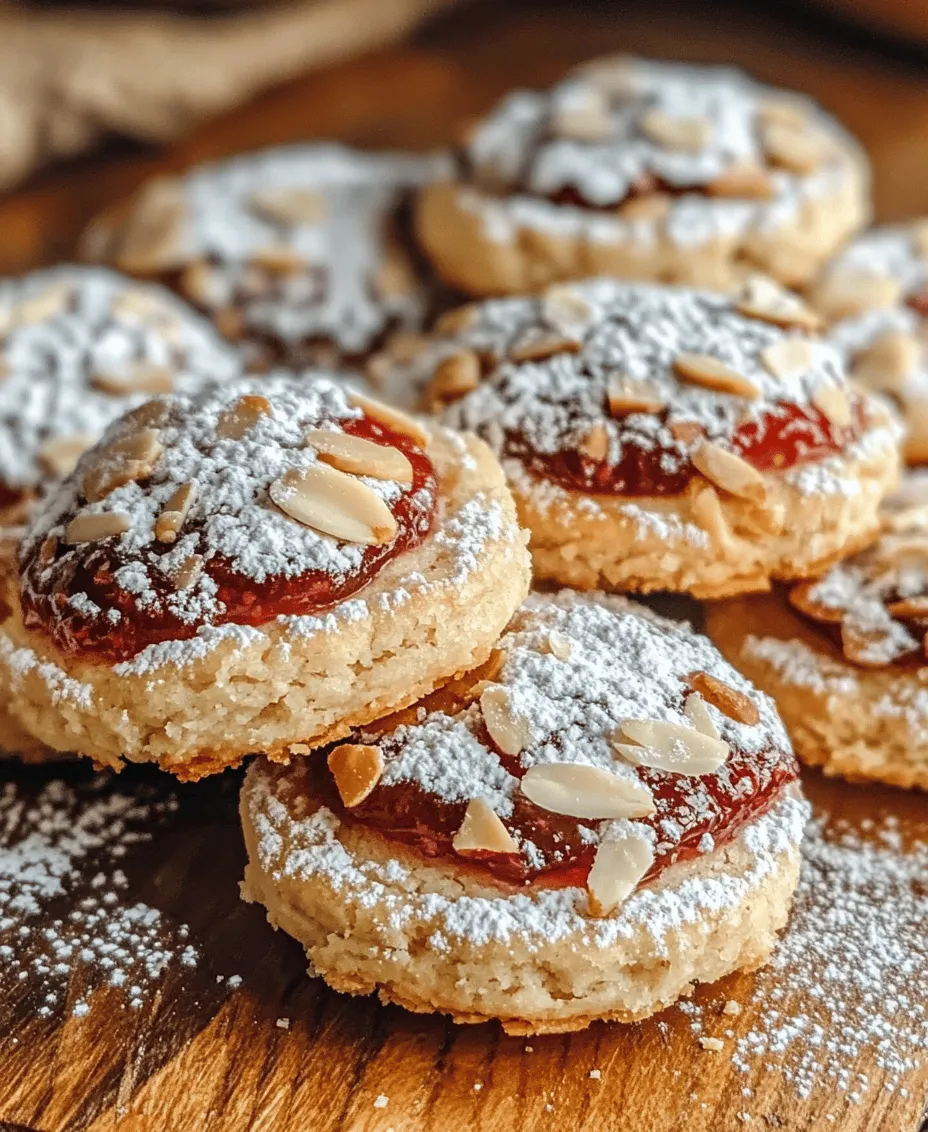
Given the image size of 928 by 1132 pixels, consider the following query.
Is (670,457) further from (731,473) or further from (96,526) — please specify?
(96,526)

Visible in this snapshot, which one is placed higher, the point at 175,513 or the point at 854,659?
the point at 175,513

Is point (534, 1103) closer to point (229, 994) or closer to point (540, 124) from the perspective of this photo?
point (229, 994)

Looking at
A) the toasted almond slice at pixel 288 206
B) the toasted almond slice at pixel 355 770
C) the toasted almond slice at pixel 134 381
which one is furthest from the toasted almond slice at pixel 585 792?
the toasted almond slice at pixel 288 206

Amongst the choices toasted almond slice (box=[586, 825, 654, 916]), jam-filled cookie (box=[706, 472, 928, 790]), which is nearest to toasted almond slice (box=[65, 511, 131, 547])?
toasted almond slice (box=[586, 825, 654, 916])

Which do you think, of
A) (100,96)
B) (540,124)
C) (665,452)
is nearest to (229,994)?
(665,452)

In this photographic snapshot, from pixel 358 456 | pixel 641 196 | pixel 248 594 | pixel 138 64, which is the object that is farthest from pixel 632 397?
pixel 138 64

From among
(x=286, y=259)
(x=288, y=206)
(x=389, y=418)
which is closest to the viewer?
(x=389, y=418)

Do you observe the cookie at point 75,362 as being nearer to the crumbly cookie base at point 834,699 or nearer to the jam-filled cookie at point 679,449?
the jam-filled cookie at point 679,449
